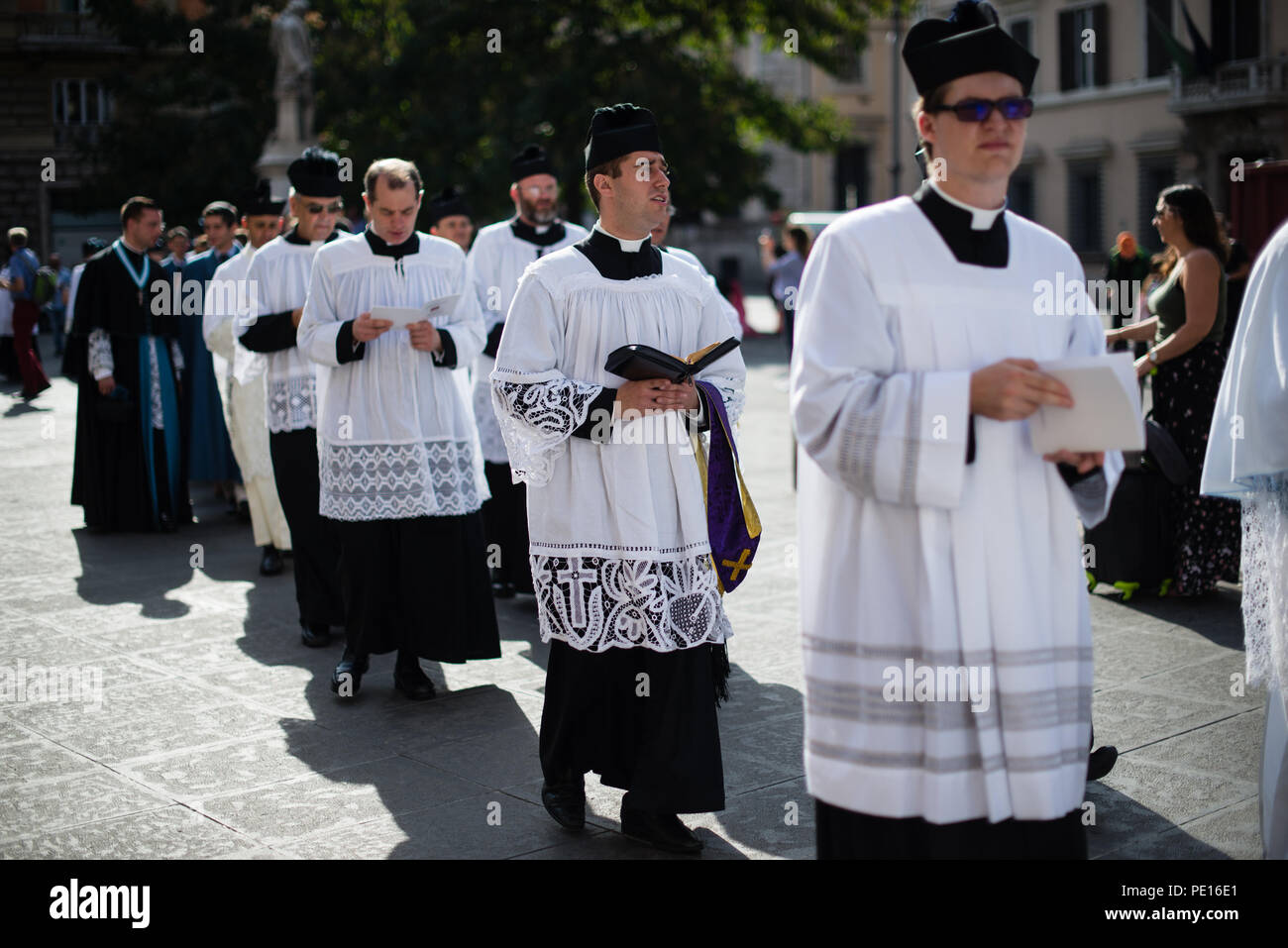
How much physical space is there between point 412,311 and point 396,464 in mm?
651

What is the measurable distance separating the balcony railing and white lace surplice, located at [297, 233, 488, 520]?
2889 cm

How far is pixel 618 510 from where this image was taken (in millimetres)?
4480

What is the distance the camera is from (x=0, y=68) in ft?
131

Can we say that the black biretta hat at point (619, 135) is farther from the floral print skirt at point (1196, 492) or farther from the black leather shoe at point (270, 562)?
the black leather shoe at point (270, 562)

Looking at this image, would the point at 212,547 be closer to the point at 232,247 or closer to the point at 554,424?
the point at 232,247

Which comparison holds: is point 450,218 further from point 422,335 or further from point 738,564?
point 738,564

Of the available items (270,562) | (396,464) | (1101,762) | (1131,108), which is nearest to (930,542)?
(1101,762)

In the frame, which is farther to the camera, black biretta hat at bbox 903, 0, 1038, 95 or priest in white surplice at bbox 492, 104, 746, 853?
priest in white surplice at bbox 492, 104, 746, 853

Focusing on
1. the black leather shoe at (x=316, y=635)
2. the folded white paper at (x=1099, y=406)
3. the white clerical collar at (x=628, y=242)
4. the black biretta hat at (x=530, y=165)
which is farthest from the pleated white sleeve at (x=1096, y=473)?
the black biretta hat at (x=530, y=165)

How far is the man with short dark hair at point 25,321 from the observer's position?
1952 centimetres

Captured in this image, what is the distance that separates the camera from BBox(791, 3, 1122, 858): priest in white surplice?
3.09 meters

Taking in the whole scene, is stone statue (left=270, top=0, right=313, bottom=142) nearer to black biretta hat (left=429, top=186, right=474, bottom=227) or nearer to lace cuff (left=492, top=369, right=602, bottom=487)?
black biretta hat (left=429, top=186, right=474, bottom=227)

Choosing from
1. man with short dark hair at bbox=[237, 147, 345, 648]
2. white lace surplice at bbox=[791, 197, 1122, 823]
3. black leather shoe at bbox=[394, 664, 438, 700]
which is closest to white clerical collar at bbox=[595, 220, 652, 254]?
white lace surplice at bbox=[791, 197, 1122, 823]
